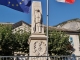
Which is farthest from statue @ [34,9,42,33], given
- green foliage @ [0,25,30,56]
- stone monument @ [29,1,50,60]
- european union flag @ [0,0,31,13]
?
green foliage @ [0,25,30,56]

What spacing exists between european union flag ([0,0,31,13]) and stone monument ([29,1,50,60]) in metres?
2.02

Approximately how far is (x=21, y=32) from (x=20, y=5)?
1945 cm

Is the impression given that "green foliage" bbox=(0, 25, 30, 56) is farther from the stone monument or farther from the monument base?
the monument base

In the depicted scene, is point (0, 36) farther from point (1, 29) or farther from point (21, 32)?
point (21, 32)

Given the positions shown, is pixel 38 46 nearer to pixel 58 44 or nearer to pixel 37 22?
pixel 37 22

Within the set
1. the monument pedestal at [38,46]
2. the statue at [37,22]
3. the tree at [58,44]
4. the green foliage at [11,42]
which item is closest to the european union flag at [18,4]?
the statue at [37,22]

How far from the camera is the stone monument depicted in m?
15.0

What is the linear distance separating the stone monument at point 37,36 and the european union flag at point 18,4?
202 cm

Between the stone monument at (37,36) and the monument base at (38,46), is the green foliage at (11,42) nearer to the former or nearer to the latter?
the stone monument at (37,36)

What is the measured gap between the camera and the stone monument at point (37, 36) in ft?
49.4

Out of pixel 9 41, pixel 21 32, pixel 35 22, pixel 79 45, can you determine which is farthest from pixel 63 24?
pixel 35 22

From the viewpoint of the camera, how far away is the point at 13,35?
3088cm

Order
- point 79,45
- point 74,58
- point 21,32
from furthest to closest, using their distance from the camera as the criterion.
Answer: point 79,45 < point 21,32 < point 74,58

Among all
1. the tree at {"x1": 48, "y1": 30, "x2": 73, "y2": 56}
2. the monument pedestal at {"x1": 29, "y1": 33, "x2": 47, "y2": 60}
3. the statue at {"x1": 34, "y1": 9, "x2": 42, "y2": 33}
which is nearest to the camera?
the monument pedestal at {"x1": 29, "y1": 33, "x2": 47, "y2": 60}
